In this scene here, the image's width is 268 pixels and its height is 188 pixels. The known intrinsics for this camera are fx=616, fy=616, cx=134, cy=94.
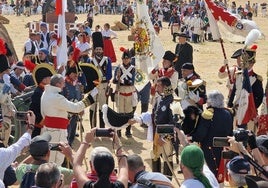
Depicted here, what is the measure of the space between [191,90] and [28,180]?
483cm

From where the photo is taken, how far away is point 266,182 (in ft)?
16.4

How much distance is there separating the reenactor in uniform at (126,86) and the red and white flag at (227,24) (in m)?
2.02

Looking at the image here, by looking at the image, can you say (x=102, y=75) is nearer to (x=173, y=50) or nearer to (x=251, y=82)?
(x=251, y=82)

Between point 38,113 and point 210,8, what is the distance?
3.94 metres

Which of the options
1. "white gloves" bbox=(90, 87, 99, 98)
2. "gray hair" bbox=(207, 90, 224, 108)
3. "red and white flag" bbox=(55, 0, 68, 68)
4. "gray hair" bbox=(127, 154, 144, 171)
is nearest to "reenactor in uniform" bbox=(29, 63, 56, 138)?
"white gloves" bbox=(90, 87, 99, 98)

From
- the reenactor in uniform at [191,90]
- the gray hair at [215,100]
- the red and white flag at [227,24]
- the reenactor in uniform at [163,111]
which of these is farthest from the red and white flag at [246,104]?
the gray hair at [215,100]

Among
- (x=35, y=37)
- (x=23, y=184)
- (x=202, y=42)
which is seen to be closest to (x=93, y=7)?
(x=202, y=42)

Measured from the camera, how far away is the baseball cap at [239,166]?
214 inches

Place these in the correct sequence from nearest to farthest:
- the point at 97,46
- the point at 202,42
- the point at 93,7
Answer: the point at 97,46 → the point at 202,42 → the point at 93,7

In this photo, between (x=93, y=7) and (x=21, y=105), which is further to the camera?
(x=93, y=7)

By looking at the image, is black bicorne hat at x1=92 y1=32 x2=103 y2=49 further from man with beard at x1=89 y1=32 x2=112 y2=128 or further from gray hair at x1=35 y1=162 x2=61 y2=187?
gray hair at x1=35 y1=162 x2=61 y2=187

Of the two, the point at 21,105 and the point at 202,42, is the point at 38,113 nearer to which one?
the point at 21,105

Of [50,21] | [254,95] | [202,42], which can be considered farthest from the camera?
[202,42]

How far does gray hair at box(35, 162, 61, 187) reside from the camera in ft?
16.3
